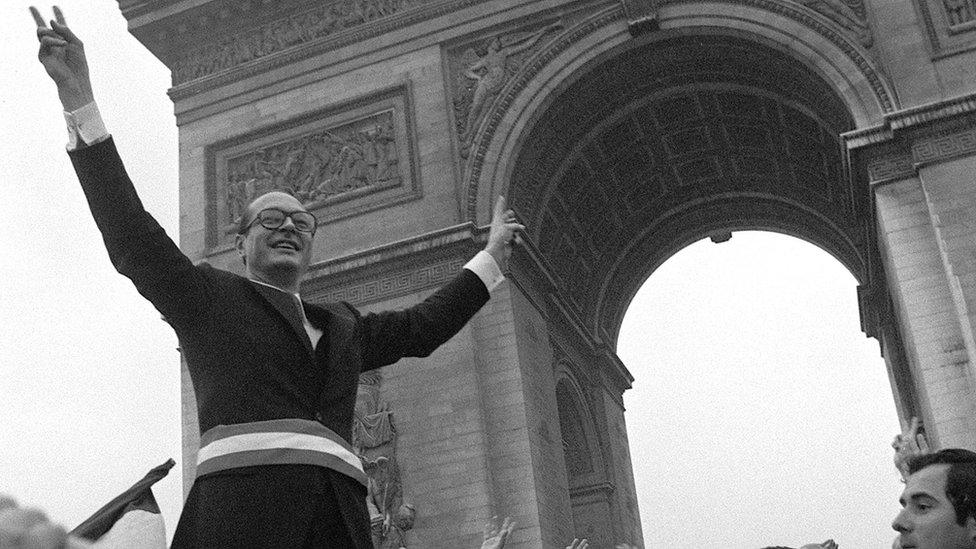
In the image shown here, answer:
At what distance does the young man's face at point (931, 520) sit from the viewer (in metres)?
3.64

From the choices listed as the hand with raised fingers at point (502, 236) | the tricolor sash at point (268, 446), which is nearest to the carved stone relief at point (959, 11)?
the hand with raised fingers at point (502, 236)

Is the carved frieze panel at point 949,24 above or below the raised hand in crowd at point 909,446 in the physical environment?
above

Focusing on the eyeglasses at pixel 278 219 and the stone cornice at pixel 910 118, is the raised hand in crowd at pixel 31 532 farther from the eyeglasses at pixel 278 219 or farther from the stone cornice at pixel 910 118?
the stone cornice at pixel 910 118

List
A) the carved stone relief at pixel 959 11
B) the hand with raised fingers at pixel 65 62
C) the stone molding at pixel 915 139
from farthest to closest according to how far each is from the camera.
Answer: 1. the carved stone relief at pixel 959 11
2. the stone molding at pixel 915 139
3. the hand with raised fingers at pixel 65 62

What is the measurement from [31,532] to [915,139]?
46.9ft

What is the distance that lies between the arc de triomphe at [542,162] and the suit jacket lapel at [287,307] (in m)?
11.5

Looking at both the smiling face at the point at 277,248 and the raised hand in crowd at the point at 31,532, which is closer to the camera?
the raised hand in crowd at the point at 31,532

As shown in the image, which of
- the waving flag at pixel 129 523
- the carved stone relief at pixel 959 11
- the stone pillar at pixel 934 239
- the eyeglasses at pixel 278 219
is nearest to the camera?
the waving flag at pixel 129 523

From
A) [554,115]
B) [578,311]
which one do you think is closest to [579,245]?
[578,311]

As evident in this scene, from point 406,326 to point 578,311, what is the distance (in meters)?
17.1

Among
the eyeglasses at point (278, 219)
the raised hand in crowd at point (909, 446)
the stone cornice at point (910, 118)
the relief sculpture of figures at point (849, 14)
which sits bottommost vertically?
the eyeglasses at point (278, 219)

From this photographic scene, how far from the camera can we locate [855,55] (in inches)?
596

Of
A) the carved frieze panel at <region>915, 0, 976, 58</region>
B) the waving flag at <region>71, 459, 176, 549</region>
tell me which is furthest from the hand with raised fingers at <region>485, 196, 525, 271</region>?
the carved frieze panel at <region>915, 0, 976, 58</region>

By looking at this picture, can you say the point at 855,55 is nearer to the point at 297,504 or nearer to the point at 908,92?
the point at 908,92
